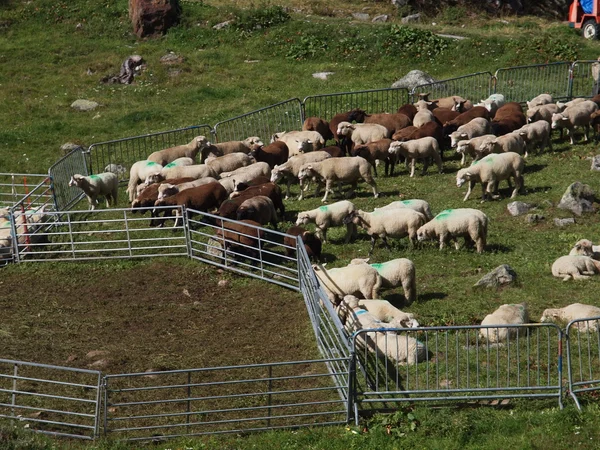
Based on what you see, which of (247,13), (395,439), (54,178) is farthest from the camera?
(247,13)

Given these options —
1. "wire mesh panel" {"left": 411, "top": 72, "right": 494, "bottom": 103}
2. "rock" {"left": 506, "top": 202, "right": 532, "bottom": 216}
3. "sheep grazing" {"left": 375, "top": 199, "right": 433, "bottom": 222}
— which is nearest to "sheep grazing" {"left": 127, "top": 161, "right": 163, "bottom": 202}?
"sheep grazing" {"left": 375, "top": 199, "right": 433, "bottom": 222}

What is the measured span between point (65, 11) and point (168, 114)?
12.0m

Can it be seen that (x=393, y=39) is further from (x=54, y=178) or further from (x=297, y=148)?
(x=54, y=178)

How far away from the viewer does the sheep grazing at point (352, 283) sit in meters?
16.0

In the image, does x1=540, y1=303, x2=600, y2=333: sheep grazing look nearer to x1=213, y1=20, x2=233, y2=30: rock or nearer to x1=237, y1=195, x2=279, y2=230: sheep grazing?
x1=237, y1=195, x2=279, y2=230: sheep grazing

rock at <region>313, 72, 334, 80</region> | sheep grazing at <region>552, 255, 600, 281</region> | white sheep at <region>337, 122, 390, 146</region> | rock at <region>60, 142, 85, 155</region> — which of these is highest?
sheep grazing at <region>552, 255, 600, 281</region>

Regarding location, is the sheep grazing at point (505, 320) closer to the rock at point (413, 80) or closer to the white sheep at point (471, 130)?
the white sheep at point (471, 130)

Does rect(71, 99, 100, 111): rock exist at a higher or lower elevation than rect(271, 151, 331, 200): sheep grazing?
lower

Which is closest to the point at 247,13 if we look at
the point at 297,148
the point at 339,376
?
the point at 297,148

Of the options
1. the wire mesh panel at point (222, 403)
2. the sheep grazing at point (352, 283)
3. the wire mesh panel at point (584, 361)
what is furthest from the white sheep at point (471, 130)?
the wire mesh panel at point (222, 403)

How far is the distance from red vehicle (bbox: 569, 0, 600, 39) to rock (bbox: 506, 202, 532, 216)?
745 inches

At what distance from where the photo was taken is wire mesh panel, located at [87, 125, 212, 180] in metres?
27.0

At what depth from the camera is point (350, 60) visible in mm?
35875

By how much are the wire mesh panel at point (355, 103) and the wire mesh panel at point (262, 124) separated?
850 mm
